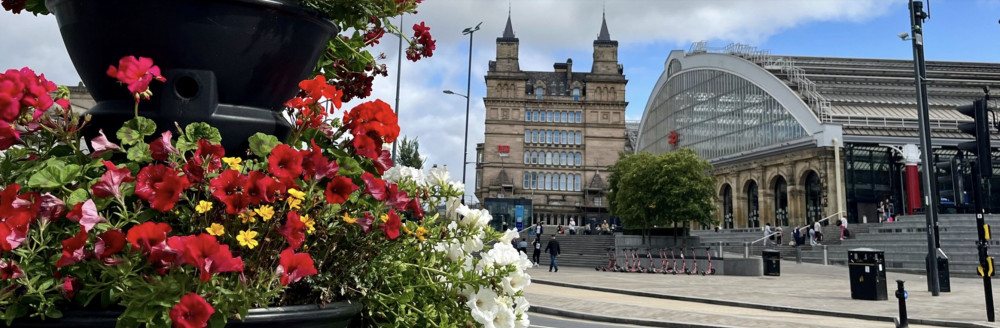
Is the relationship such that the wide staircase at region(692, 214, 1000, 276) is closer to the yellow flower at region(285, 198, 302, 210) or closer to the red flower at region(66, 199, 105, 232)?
the yellow flower at region(285, 198, 302, 210)

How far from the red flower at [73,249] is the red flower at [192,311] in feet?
0.84

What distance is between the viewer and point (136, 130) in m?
1.71

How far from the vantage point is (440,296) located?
2004 millimetres

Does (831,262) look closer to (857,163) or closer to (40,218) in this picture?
(857,163)

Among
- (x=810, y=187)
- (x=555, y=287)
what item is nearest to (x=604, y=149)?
(x=810, y=187)

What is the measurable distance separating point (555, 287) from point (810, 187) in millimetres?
47642

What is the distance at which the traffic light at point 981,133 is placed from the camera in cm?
1355

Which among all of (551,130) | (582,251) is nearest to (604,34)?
(551,130)

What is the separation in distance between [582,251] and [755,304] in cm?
2849

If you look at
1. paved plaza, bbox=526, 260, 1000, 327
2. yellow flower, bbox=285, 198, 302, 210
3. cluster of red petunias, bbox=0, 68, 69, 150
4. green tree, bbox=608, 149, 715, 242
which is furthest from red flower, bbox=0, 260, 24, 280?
green tree, bbox=608, 149, 715, 242

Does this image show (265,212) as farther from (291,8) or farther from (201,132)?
(291,8)

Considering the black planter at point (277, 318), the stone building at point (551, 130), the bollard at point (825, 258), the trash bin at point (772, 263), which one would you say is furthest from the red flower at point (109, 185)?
the stone building at point (551, 130)

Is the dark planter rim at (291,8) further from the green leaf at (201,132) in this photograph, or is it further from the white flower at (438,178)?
the white flower at (438,178)

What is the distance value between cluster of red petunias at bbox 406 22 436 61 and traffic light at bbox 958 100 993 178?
46.8ft
